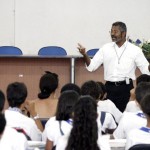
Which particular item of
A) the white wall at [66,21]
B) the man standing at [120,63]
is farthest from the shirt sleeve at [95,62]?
the white wall at [66,21]

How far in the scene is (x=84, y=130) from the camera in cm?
263

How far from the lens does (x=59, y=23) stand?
9.29m

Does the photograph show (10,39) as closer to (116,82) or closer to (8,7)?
(8,7)

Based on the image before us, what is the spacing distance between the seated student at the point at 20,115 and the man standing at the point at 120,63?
2.08 meters

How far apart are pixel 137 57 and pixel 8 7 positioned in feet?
13.8

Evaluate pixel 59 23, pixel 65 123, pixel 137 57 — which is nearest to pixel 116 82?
pixel 137 57

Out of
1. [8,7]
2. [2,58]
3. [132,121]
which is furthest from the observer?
[8,7]

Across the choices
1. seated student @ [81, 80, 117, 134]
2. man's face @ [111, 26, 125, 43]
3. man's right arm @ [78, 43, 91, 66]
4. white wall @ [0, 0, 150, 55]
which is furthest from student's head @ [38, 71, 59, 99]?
white wall @ [0, 0, 150, 55]

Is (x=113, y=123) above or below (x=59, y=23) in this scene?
below

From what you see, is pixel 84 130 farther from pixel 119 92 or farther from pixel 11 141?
pixel 119 92

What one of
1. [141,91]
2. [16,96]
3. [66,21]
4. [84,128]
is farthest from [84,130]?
[66,21]

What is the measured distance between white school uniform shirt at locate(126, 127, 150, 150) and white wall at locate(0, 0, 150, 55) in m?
6.36

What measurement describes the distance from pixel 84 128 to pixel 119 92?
3.08 metres

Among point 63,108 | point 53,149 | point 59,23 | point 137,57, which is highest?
point 59,23
